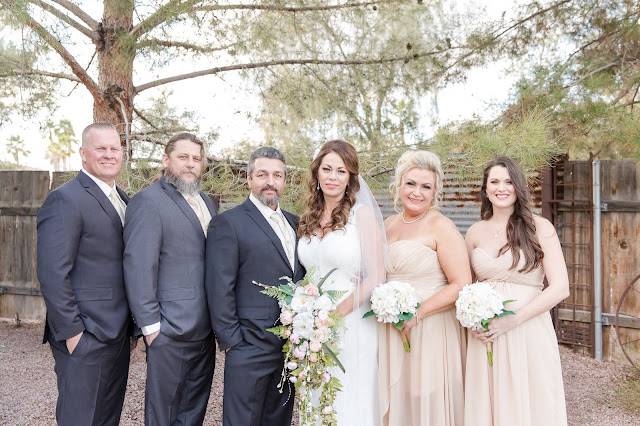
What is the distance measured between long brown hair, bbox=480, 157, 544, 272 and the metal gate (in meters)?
3.29

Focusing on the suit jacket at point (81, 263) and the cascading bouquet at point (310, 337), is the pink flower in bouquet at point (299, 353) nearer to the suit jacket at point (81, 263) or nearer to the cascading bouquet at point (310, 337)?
the cascading bouquet at point (310, 337)

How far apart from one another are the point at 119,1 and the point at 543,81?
15.1 feet

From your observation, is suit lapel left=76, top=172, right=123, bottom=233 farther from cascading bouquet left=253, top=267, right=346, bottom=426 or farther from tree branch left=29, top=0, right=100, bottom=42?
tree branch left=29, top=0, right=100, bottom=42

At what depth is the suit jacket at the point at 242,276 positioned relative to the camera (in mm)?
2994

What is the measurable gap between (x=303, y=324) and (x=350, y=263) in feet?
1.80

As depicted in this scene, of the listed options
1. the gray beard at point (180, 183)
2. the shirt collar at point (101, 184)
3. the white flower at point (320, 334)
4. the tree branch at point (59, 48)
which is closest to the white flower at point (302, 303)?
the white flower at point (320, 334)

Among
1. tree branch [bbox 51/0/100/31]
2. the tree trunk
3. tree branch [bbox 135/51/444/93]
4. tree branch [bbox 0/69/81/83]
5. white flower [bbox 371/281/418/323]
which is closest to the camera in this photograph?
white flower [bbox 371/281/418/323]

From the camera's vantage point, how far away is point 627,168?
20.3ft

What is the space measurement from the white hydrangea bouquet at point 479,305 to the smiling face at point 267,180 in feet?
4.03

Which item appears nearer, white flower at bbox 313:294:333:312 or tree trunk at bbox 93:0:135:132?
white flower at bbox 313:294:333:312

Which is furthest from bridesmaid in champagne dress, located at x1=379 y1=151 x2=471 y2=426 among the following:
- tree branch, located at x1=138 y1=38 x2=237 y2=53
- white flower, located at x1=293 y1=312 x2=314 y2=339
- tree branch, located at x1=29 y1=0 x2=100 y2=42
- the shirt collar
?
tree branch, located at x1=138 y1=38 x2=237 y2=53

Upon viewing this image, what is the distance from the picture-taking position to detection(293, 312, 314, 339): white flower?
2785 mm

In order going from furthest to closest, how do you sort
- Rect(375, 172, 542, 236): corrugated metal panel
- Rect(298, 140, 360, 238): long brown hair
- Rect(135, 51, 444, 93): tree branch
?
Rect(375, 172, 542, 236): corrugated metal panel
Rect(135, 51, 444, 93): tree branch
Rect(298, 140, 360, 238): long brown hair

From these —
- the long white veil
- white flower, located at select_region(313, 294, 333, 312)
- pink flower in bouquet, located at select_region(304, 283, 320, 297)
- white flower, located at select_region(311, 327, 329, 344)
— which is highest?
the long white veil
